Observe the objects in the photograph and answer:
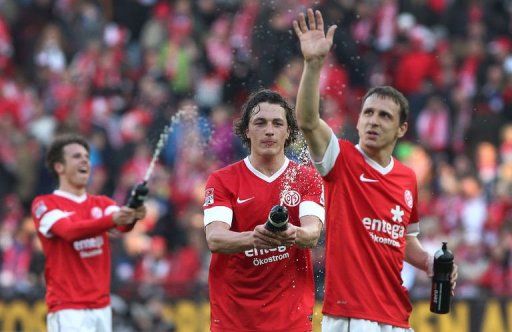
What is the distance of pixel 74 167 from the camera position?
1092 cm

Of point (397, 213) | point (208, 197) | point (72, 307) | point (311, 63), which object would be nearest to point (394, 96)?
point (397, 213)

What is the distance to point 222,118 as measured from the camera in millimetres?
16750

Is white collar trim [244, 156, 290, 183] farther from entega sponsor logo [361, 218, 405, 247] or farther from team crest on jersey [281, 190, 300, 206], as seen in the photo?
entega sponsor logo [361, 218, 405, 247]

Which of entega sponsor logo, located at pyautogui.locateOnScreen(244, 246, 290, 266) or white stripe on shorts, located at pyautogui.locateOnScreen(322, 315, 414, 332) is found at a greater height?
entega sponsor logo, located at pyautogui.locateOnScreen(244, 246, 290, 266)

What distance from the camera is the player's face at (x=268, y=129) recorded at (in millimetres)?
8258

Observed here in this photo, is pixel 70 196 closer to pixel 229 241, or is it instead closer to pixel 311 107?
pixel 229 241

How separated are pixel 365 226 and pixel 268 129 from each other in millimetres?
891

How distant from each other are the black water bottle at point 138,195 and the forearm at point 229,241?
137 cm

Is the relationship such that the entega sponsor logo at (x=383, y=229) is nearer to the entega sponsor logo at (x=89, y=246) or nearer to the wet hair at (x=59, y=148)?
the entega sponsor logo at (x=89, y=246)

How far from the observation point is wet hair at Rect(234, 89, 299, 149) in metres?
8.39

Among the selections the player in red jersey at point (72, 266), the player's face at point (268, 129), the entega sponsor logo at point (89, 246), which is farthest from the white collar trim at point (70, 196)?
the player's face at point (268, 129)

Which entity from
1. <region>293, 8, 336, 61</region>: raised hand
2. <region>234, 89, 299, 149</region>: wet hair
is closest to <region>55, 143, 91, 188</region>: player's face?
<region>234, 89, 299, 149</region>: wet hair

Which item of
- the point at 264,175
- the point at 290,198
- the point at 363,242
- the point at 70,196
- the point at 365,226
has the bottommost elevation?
the point at 363,242

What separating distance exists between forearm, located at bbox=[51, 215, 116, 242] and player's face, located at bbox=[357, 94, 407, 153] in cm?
238
